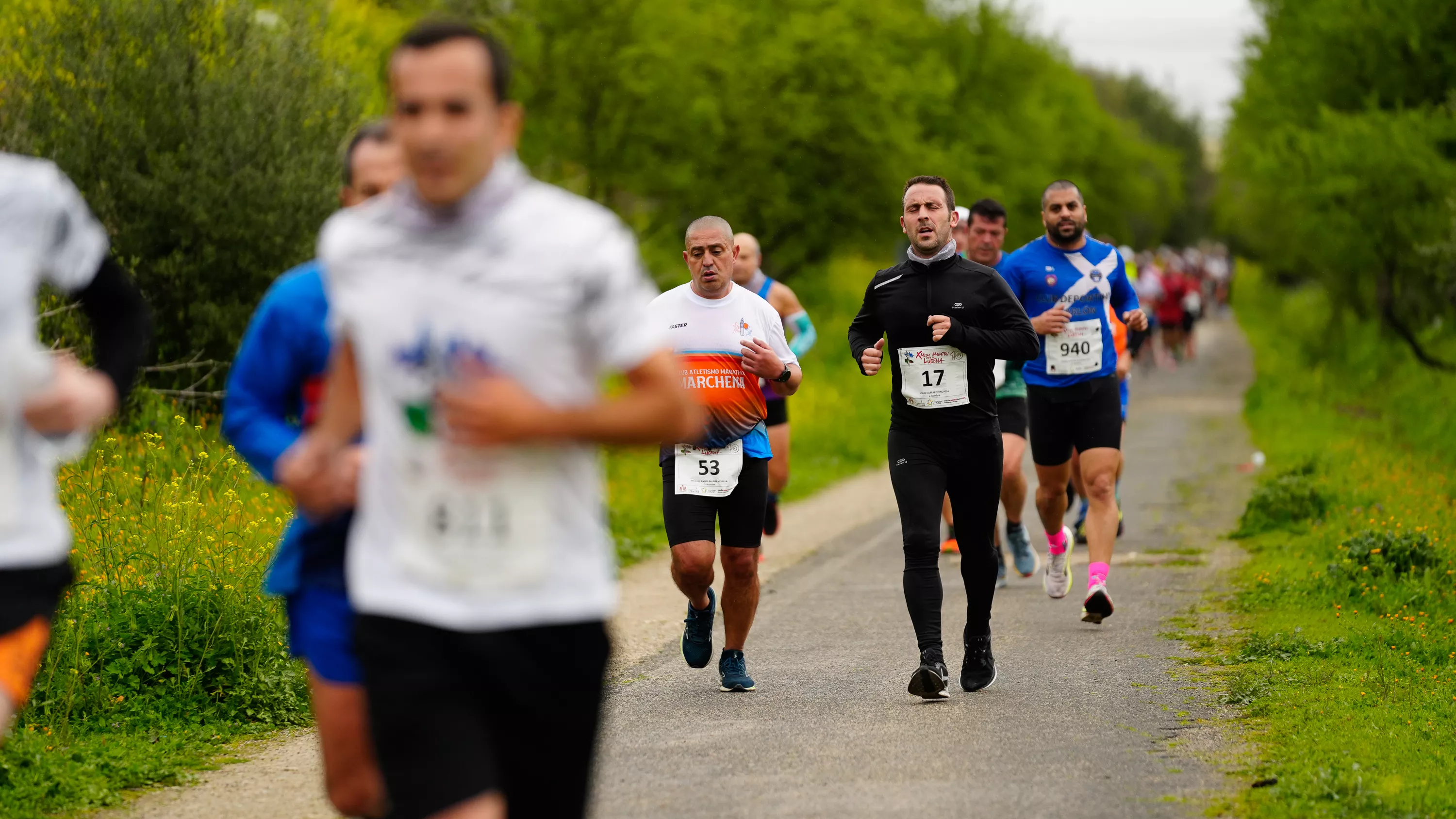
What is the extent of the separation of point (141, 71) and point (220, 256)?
1.71 meters

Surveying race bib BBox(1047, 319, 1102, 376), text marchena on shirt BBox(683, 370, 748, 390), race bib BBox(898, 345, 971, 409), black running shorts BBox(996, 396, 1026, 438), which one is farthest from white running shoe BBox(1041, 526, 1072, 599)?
text marchena on shirt BBox(683, 370, 748, 390)

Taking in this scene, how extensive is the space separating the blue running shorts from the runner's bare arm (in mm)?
1103

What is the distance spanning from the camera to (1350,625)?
945 cm

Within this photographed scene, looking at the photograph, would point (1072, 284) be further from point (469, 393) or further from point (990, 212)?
point (469, 393)

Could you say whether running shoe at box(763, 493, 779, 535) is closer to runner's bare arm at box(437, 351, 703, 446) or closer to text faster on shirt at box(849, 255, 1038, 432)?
text faster on shirt at box(849, 255, 1038, 432)

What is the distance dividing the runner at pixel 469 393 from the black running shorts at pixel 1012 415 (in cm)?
859

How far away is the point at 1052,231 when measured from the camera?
10.3m

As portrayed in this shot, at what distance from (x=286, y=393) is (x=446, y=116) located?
134 cm

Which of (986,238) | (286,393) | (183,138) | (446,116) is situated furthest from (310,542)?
(183,138)

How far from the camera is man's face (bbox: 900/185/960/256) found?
26.1ft

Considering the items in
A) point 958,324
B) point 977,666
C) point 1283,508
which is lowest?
point 1283,508

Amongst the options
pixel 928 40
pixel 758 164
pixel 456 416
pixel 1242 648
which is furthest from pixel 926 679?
pixel 928 40

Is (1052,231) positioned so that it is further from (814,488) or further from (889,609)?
(814,488)

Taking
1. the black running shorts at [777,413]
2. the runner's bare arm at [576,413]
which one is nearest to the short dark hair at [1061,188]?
the black running shorts at [777,413]
